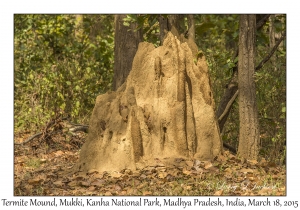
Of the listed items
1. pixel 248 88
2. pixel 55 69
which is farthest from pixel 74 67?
pixel 248 88

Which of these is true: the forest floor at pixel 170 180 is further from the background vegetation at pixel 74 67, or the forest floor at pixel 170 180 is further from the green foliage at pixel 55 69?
the green foliage at pixel 55 69

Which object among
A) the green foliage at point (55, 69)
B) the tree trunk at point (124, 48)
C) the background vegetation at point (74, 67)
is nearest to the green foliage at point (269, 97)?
the background vegetation at point (74, 67)

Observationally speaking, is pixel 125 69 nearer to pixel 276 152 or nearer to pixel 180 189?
pixel 276 152

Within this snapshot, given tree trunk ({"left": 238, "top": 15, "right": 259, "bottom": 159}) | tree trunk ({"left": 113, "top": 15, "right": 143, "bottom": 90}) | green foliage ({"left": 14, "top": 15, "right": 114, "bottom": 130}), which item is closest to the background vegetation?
green foliage ({"left": 14, "top": 15, "right": 114, "bottom": 130})

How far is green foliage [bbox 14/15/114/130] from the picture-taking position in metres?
13.6

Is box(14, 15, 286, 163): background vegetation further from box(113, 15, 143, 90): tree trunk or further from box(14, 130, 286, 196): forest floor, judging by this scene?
box(14, 130, 286, 196): forest floor

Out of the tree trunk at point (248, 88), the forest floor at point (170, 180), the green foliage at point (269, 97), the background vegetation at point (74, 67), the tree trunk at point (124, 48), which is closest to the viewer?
the forest floor at point (170, 180)

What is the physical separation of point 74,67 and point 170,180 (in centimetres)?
687

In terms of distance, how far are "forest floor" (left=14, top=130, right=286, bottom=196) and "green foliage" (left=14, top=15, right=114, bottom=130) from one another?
4620 millimetres

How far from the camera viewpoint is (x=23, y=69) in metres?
14.9

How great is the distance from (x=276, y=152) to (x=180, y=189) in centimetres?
274

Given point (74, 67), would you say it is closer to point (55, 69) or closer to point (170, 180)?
point (55, 69)

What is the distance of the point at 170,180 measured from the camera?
25.7 ft

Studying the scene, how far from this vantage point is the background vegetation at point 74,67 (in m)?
11.3
